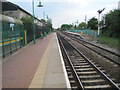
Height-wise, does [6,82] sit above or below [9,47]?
below

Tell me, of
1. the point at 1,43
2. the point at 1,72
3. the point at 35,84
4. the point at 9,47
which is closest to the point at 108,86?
the point at 35,84

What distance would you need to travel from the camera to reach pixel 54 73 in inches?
263

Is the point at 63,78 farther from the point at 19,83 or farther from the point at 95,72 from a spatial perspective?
the point at 95,72

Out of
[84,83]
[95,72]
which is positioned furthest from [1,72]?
[95,72]

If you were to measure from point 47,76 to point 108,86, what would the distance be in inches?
95.1

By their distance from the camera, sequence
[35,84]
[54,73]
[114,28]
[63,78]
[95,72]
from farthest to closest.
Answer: [114,28] → [95,72] → [54,73] → [63,78] → [35,84]

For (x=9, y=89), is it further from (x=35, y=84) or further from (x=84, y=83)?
(x=84, y=83)

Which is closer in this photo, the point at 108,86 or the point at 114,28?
the point at 108,86

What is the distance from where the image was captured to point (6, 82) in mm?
5609

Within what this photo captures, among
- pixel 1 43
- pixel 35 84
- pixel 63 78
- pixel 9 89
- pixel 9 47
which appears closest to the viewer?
pixel 9 89

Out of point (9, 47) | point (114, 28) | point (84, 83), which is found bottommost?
point (84, 83)

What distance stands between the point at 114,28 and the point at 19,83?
2957cm

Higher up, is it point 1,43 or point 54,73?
point 1,43

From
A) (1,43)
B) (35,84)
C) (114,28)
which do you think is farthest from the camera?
(114,28)
